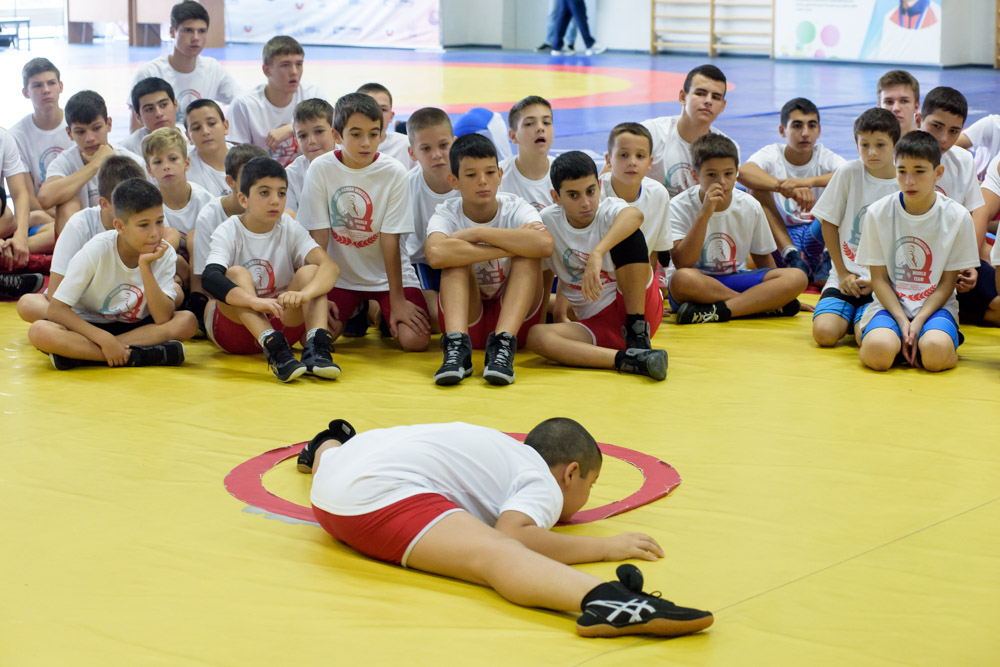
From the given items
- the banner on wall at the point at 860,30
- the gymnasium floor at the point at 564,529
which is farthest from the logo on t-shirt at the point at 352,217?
the banner on wall at the point at 860,30

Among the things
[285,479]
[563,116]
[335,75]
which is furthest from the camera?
[335,75]

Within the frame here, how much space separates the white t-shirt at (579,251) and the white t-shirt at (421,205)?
65 cm

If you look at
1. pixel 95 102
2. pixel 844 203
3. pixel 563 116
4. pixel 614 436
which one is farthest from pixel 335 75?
pixel 614 436

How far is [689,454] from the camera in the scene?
3.88m

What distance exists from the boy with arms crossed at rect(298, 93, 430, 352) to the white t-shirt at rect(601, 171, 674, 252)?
1085mm

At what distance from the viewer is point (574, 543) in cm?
290

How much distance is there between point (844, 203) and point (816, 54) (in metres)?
14.1

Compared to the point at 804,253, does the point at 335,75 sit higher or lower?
higher

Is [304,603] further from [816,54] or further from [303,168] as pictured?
[816,54]

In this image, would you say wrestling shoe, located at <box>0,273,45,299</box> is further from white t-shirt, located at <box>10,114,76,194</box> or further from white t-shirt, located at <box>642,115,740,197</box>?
white t-shirt, located at <box>642,115,740,197</box>

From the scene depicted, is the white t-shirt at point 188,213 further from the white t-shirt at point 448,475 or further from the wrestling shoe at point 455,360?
the white t-shirt at point 448,475

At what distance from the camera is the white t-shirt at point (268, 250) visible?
17.1 ft

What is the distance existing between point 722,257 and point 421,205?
166 centimetres

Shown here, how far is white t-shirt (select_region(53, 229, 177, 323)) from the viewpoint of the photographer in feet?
16.4
